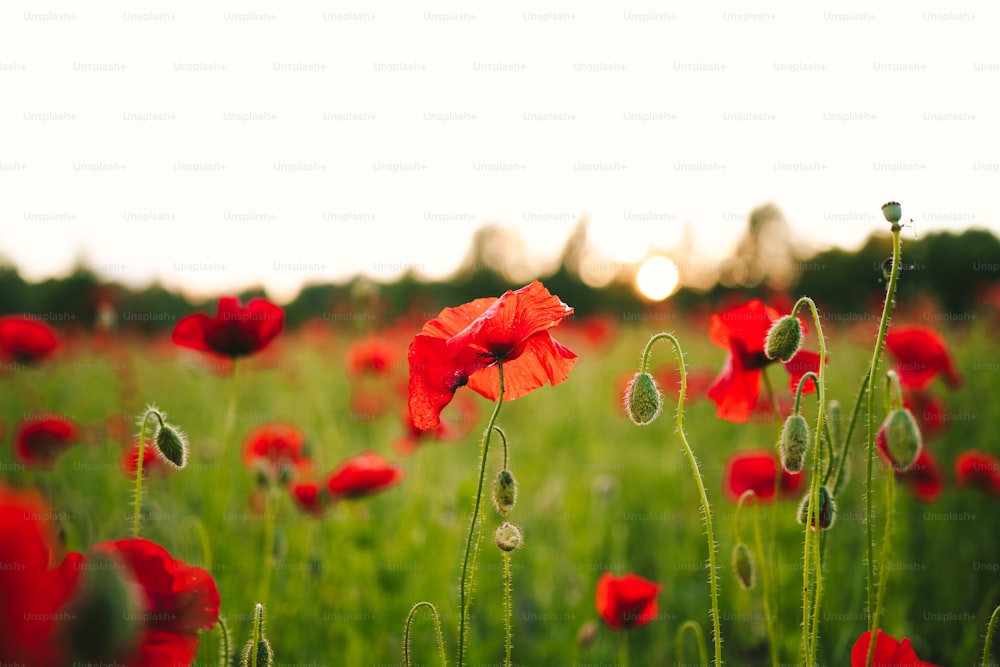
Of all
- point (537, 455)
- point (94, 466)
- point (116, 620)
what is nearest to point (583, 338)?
point (537, 455)

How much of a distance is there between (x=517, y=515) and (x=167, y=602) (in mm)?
2856

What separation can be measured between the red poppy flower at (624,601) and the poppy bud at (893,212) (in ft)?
4.16

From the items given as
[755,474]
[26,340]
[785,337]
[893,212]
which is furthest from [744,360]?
[26,340]

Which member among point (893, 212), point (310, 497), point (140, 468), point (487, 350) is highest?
point (893, 212)

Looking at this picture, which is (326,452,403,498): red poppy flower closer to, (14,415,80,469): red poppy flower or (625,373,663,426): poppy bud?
(625,373,663,426): poppy bud

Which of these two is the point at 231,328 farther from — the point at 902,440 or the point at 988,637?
the point at 988,637

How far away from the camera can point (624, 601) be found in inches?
71.5

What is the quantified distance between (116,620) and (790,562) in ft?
10.8

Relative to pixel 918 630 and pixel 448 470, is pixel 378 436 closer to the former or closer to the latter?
pixel 448 470

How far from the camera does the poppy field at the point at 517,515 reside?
103 centimetres

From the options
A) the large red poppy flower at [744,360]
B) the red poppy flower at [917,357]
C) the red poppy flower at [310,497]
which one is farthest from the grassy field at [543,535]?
the red poppy flower at [917,357]

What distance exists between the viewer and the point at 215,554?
2559 millimetres

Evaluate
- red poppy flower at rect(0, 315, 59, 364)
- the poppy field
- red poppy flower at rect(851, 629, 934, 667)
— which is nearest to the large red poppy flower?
the poppy field

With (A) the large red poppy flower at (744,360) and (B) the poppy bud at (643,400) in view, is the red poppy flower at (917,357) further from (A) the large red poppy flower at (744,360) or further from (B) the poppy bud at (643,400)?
(B) the poppy bud at (643,400)
